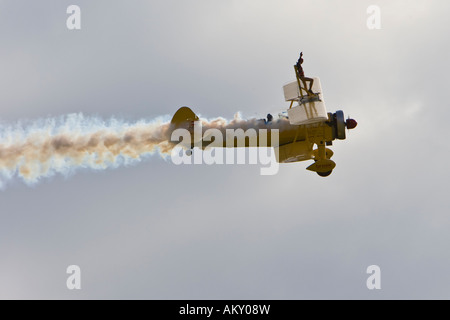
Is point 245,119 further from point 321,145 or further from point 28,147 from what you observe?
point 28,147

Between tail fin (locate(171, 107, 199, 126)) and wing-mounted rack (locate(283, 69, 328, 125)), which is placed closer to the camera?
wing-mounted rack (locate(283, 69, 328, 125))

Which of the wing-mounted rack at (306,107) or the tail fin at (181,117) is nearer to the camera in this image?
the wing-mounted rack at (306,107)

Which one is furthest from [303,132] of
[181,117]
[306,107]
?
[181,117]

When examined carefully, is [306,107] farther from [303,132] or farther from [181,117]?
[181,117]

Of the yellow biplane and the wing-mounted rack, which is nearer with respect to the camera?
the wing-mounted rack

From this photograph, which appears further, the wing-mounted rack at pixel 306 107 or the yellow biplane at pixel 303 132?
the yellow biplane at pixel 303 132

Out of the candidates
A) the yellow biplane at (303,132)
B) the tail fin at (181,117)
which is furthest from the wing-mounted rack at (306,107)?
the tail fin at (181,117)

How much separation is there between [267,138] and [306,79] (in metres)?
3.13

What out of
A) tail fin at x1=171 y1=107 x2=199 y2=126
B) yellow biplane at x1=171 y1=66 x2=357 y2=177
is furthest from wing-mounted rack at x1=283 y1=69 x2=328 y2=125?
tail fin at x1=171 y1=107 x2=199 y2=126

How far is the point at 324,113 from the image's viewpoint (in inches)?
2164

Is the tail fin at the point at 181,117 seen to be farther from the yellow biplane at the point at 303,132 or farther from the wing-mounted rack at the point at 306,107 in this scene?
the wing-mounted rack at the point at 306,107

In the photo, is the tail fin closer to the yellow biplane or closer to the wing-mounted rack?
the yellow biplane

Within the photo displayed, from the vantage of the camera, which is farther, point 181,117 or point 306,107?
point 181,117
